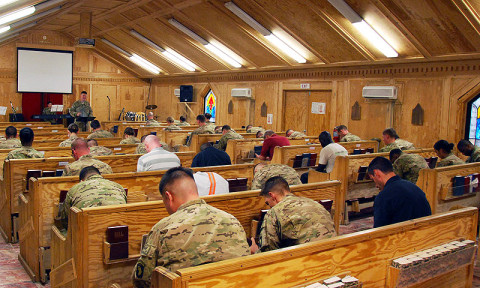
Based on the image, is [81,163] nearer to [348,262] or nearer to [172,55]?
[348,262]

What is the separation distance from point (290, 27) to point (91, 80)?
11.4m

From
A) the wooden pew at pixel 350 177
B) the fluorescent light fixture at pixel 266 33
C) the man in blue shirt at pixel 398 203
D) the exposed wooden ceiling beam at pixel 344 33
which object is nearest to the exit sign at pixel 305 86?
the fluorescent light fixture at pixel 266 33

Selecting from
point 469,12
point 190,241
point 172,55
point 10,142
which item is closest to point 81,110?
point 172,55

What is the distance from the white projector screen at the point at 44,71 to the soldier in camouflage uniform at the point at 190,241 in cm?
1579

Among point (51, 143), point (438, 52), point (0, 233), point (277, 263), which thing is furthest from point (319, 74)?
point (277, 263)

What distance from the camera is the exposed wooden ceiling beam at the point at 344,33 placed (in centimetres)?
907

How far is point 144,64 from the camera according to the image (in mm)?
18125

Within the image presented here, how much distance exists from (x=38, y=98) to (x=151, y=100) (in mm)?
4517

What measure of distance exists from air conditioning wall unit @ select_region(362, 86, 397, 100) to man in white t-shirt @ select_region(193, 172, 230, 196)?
254 inches

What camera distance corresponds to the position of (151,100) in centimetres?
2020

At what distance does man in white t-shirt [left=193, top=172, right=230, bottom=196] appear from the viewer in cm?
434

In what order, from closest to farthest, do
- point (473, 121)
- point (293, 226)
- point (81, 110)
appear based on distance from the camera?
point (293, 226)
point (473, 121)
point (81, 110)

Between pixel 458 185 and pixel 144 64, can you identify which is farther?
pixel 144 64

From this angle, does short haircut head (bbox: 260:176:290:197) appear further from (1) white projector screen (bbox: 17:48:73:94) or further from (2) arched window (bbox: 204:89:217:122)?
(1) white projector screen (bbox: 17:48:73:94)
